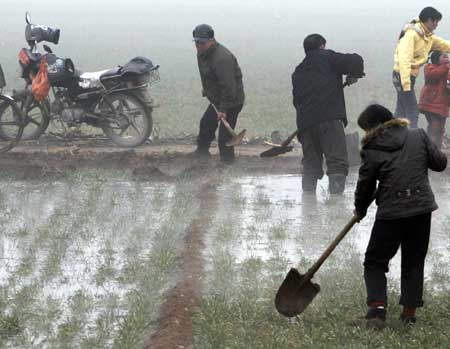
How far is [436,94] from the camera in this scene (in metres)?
13.0

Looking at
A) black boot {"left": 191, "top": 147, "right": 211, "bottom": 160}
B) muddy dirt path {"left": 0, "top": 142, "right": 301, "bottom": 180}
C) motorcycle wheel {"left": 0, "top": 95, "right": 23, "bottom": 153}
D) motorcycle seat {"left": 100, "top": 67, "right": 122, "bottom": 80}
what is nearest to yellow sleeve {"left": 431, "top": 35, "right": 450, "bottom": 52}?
muddy dirt path {"left": 0, "top": 142, "right": 301, "bottom": 180}

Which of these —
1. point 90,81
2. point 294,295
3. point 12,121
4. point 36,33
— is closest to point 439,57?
point 90,81

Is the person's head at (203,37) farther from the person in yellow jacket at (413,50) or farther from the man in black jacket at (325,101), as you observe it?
the person in yellow jacket at (413,50)

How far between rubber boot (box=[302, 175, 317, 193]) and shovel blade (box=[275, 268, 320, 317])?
4.61 metres

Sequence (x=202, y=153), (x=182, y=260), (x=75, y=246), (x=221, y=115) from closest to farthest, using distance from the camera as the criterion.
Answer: (x=182, y=260)
(x=75, y=246)
(x=221, y=115)
(x=202, y=153)

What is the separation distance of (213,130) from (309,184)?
220 centimetres

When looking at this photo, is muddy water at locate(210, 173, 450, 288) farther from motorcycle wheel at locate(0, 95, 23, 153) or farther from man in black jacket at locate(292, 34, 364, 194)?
motorcycle wheel at locate(0, 95, 23, 153)

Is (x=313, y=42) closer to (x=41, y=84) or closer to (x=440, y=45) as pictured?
(x=440, y=45)

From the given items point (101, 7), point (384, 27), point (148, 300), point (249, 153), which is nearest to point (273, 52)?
point (384, 27)

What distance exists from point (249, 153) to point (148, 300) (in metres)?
6.76

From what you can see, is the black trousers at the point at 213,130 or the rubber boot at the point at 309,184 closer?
the rubber boot at the point at 309,184

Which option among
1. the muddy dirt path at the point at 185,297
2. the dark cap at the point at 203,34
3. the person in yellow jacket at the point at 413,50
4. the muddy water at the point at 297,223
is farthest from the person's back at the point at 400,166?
the person in yellow jacket at the point at 413,50

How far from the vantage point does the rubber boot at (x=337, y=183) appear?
10938 mm

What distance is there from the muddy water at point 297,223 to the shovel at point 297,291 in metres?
1.29
